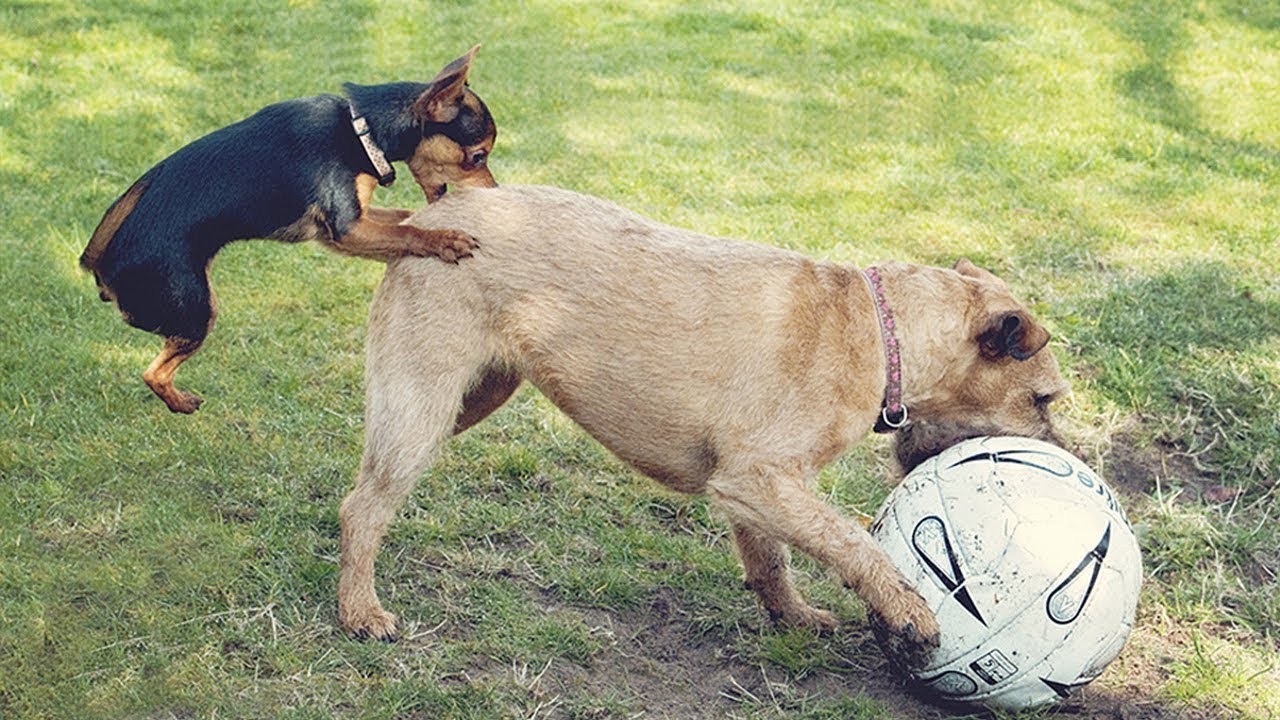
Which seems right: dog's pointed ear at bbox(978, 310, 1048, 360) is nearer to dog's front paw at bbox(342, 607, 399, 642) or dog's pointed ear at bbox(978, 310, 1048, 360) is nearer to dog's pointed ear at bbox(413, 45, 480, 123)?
dog's pointed ear at bbox(413, 45, 480, 123)

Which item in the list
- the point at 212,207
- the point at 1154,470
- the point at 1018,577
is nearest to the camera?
the point at 1018,577

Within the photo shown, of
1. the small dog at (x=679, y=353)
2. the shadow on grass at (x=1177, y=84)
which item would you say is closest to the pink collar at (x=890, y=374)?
the small dog at (x=679, y=353)

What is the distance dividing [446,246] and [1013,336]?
199cm

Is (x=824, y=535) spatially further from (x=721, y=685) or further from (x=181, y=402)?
(x=181, y=402)

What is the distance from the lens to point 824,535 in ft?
14.1

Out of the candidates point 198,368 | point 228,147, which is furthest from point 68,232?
point 228,147

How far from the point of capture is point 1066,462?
4449 millimetres

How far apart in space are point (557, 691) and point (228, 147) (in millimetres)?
2334

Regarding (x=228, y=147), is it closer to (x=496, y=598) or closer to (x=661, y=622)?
(x=496, y=598)

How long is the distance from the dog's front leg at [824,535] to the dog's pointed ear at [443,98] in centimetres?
184

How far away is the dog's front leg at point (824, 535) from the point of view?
4.18 m

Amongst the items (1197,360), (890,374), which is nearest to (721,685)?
(890,374)

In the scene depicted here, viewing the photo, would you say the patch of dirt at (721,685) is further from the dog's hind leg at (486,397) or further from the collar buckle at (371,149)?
the collar buckle at (371,149)

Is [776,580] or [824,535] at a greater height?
[824,535]
